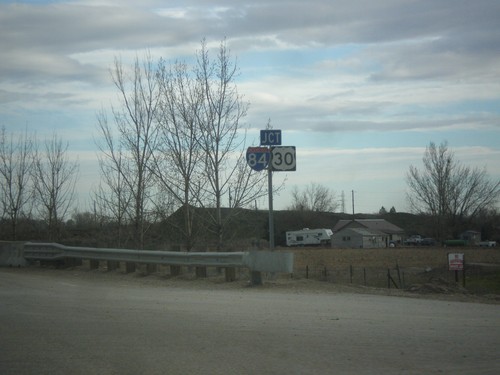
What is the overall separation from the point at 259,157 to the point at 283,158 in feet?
2.08

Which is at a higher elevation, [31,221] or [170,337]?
[31,221]

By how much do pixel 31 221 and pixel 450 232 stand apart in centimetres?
6216

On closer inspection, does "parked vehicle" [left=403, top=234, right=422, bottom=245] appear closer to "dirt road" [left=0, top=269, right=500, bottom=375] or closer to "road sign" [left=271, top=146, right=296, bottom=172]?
"road sign" [left=271, top=146, right=296, bottom=172]

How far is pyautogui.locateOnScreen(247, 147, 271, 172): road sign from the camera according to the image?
1573 centimetres

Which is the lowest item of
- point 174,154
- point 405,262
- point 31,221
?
point 405,262

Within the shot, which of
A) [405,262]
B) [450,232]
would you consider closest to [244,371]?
[405,262]

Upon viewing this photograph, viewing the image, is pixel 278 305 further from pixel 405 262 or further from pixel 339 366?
pixel 405 262

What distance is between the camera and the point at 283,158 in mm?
15914

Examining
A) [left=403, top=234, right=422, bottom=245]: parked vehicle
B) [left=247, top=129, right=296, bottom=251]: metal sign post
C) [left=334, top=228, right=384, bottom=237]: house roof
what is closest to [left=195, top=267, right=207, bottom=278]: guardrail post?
[left=247, top=129, right=296, bottom=251]: metal sign post

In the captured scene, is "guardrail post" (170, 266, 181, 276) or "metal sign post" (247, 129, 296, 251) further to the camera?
"guardrail post" (170, 266, 181, 276)

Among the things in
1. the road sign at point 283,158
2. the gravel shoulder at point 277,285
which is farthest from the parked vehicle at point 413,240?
the road sign at point 283,158

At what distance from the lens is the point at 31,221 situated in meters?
29.1

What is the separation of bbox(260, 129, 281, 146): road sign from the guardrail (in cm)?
282

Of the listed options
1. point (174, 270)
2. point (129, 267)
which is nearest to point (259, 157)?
point (174, 270)
